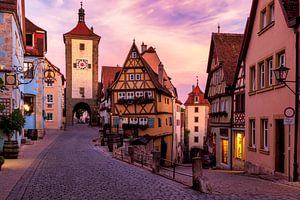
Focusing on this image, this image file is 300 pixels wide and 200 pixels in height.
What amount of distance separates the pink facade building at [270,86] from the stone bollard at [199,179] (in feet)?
15.1

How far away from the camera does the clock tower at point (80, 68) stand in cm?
6881

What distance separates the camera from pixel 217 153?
104 ft

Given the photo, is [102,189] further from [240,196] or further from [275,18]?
[275,18]

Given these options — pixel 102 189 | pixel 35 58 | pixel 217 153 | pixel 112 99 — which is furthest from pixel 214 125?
pixel 102 189

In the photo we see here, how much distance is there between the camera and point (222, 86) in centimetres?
3034

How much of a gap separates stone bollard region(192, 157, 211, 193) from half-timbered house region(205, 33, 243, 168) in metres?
16.6

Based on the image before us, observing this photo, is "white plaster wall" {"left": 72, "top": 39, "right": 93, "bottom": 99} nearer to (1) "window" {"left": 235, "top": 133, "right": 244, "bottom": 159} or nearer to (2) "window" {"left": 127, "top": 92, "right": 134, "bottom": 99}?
(2) "window" {"left": 127, "top": 92, "right": 134, "bottom": 99}

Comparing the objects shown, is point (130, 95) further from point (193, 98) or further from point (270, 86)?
point (193, 98)

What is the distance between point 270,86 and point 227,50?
1279 centimetres

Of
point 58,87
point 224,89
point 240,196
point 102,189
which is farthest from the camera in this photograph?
point 58,87

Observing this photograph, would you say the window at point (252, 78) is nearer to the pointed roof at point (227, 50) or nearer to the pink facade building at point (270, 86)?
the pink facade building at point (270, 86)

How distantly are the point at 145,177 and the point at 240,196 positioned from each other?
5.22 m

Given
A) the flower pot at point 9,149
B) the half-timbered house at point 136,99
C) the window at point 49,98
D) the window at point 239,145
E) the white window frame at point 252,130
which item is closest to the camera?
the flower pot at point 9,149

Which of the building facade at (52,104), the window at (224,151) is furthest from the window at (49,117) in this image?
the window at (224,151)
